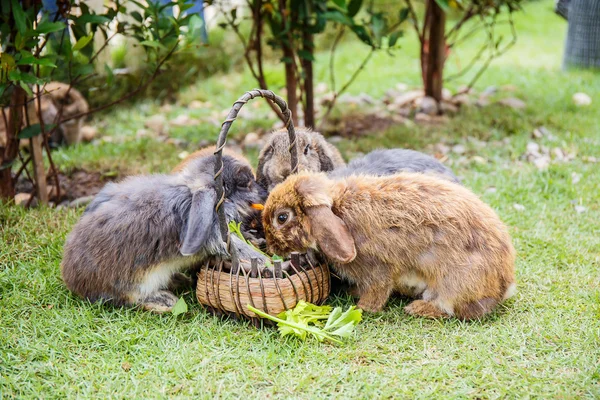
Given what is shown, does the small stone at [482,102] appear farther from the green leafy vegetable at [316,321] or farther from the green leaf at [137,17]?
the green leafy vegetable at [316,321]

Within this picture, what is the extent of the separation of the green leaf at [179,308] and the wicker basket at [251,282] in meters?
0.11

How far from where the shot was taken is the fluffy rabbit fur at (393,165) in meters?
4.50

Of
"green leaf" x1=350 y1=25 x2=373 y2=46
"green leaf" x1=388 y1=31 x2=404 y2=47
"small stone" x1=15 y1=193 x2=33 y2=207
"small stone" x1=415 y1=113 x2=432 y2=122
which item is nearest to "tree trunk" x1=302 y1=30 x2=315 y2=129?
"green leaf" x1=350 y1=25 x2=373 y2=46

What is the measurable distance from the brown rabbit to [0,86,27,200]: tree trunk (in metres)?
2.68

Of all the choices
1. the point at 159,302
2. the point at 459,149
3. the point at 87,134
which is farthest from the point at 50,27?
the point at 459,149

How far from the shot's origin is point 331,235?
3.58 metres

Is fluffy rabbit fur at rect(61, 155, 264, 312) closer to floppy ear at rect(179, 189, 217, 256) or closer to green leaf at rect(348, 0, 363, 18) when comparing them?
floppy ear at rect(179, 189, 217, 256)

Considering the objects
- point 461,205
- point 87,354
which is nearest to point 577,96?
point 461,205

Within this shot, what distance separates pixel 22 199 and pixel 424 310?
12.4ft

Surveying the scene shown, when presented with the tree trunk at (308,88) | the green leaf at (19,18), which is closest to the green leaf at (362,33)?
the tree trunk at (308,88)

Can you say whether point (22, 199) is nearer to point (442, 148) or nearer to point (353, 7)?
point (353, 7)

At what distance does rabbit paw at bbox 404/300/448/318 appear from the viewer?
3777 mm

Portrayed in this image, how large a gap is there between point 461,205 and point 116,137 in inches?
210

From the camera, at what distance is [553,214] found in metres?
5.22
